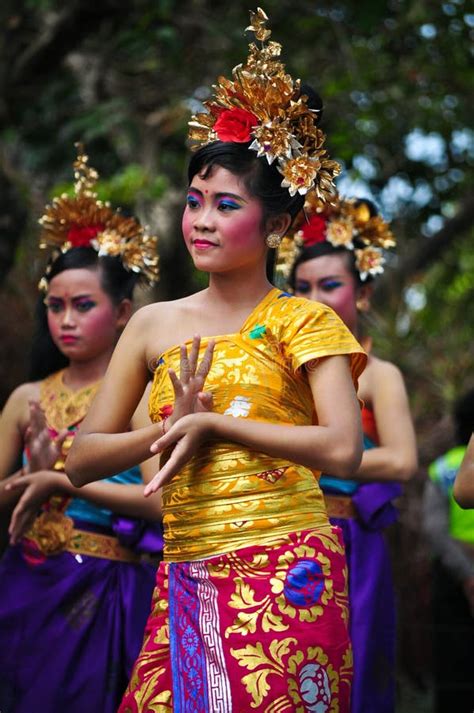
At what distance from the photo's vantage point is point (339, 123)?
9234mm

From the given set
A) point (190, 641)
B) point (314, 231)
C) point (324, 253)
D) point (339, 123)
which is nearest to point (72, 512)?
point (190, 641)

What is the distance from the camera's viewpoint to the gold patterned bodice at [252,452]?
2.87m

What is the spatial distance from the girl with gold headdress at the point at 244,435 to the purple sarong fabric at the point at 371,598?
5.60 feet

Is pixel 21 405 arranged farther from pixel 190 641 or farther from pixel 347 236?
pixel 190 641

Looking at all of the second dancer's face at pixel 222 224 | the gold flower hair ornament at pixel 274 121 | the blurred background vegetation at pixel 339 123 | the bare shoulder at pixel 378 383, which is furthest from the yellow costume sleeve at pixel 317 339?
the blurred background vegetation at pixel 339 123

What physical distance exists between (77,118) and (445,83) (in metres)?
2.93

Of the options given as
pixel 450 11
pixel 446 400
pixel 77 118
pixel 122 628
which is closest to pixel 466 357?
pixel 446 400

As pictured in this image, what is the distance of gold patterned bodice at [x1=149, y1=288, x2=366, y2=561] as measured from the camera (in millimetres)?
2867

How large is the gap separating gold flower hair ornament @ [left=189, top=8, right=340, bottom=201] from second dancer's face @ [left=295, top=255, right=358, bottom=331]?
1738mm

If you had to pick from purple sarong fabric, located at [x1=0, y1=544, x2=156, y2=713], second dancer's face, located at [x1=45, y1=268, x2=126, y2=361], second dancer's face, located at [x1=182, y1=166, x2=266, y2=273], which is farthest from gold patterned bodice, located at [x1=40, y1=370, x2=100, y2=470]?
second dancer's face, located at [x1=182, y1=166, x2=266, y2=273]

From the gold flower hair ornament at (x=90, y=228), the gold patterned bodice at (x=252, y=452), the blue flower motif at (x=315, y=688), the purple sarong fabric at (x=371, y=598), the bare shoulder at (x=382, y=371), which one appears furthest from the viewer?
the bare shoulder at (x=382, y=371)

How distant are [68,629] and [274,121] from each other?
1.94 m

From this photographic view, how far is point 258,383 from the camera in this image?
294 cm

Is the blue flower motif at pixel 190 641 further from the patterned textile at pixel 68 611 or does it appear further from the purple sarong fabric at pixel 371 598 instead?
the purple sarong fabric at pixel 371 598
